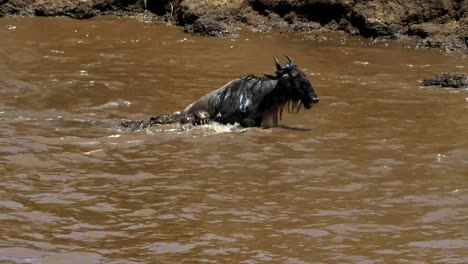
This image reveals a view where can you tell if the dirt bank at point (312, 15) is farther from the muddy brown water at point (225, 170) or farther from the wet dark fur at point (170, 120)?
the wet dark fur at point (170, 120)

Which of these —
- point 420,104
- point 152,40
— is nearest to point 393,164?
Answer: point 420,104

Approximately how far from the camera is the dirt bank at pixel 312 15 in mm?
16797

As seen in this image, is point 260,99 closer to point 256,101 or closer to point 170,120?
point 256,101

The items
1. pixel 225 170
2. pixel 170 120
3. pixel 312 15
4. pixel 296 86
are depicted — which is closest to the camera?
pixel 225 170

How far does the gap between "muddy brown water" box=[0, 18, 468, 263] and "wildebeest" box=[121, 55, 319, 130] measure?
270 millimetres

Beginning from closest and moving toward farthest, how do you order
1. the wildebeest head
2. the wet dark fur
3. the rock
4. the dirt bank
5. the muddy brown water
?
the muddy brown water
the wet dark fur
the wildebeest head
the rock
the dirt bank

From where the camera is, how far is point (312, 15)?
1845 centimetres

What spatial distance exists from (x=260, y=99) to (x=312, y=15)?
8413mm

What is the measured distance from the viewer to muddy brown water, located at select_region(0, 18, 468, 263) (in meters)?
5.77

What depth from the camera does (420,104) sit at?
36.5ft

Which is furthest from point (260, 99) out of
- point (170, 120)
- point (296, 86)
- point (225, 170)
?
point (225, 170)

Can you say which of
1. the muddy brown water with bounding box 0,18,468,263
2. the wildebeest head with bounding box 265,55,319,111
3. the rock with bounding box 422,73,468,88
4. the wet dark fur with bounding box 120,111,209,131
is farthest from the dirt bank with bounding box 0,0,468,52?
the wet dark fur with bounding box 120,111,209,131

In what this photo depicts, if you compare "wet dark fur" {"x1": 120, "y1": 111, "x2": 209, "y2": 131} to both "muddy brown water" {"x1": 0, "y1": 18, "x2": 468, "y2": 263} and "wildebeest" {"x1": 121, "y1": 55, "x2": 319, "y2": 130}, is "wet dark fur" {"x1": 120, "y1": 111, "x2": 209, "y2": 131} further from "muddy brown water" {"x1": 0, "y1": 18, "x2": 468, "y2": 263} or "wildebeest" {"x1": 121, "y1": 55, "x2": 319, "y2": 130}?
"muddy brown water" {"x1": 0, "y1": 18, "x2": 468, "y2": 263}

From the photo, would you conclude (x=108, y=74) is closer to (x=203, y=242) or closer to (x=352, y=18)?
(x=352, y=18)
